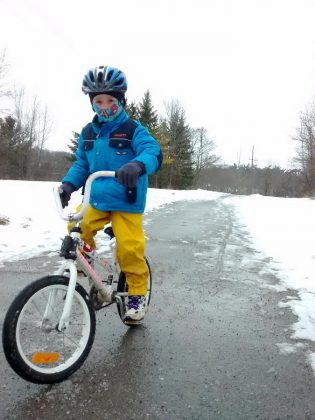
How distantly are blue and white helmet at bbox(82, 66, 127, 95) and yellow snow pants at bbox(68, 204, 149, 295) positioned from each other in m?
0.87

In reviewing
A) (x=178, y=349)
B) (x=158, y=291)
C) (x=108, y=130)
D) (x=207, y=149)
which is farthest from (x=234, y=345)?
(x=207, y=149)

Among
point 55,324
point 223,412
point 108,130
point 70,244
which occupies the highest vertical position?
point 108,130

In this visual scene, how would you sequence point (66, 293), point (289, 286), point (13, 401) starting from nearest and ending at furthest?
1. point (13, 401)
2. point (66, 293)
3. point (289, 286)

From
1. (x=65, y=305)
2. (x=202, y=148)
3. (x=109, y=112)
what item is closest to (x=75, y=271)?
(x=65, y=305)

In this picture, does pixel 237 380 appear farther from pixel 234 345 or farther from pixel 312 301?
pixel 312 301

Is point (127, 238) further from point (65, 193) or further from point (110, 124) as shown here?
point (110, 124)

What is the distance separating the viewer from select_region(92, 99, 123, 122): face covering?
108 inches

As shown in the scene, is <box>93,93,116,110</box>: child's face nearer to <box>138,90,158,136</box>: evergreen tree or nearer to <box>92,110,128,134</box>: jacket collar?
<box>92,110,128,134</box>: jacket collar

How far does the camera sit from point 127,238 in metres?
2.81

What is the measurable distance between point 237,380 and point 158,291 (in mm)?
1886

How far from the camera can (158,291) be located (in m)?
4.27

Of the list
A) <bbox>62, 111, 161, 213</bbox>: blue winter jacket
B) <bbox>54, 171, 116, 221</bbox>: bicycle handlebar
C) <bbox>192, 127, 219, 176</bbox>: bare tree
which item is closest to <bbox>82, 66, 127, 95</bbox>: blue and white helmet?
<bbox>62, 111, 161, 213</bbox>: blue winter jacket

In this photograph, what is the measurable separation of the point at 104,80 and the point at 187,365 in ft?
6.85

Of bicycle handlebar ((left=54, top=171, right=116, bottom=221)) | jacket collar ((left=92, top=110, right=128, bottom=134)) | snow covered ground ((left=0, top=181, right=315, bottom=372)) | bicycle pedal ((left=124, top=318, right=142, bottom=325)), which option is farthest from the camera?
snow covered ground ((left=0, top=181, right=315, bottom=372))
